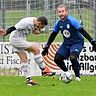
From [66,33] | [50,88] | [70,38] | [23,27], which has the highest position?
[23,27]

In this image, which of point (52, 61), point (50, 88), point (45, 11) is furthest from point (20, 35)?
point (45, 11)

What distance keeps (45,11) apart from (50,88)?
571cm

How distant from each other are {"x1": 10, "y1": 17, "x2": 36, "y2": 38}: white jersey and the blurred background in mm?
3952

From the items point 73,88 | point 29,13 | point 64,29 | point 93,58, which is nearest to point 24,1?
point 29,13

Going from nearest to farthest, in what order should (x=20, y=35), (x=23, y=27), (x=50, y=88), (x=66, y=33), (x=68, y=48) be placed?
1. (x=50, y=88)
2. (x=23, y=27)
3. (x=20, y=35)
4. (x=66, y=33)
5. (x=68, y=48)

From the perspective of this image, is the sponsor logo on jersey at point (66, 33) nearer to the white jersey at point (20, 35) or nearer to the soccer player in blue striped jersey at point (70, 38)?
the soccer player in blue striped jersey at point (70, 38)

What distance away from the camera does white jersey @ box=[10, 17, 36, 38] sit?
43.4ft

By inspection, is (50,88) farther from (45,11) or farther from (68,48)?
(45,11)

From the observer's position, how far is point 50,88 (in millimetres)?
12531

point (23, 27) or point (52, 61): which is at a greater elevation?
point (23, 27)

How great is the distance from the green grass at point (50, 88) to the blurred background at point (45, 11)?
3297 millimetres

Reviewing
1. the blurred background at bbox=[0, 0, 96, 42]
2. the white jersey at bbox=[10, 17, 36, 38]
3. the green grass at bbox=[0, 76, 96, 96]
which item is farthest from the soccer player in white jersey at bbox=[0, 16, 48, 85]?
the blurred background at bbox=[0, 0, 96, 42]

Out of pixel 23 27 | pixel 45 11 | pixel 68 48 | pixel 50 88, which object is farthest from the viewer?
pixel 45 11

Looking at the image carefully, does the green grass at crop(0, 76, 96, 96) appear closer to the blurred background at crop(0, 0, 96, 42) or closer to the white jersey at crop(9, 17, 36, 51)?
the white jersey at crop(9, 17, 36, 51)
